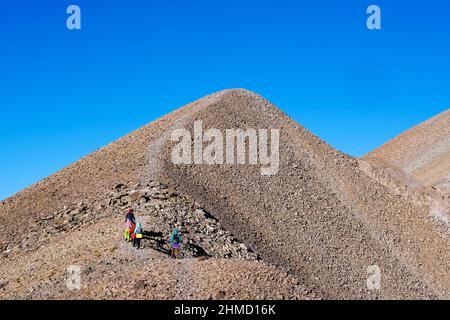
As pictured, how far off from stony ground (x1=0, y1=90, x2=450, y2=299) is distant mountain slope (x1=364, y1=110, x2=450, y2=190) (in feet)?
77.0

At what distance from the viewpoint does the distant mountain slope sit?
Answer: 63.6 m

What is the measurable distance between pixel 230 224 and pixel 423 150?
156ft

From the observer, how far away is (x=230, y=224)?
30391 millimetres

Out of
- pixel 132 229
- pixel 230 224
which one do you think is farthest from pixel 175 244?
pixel 230 224

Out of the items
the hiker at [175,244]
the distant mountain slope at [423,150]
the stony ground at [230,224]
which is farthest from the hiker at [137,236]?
the distant mountain slope at [423,150]

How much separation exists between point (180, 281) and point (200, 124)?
20038mm

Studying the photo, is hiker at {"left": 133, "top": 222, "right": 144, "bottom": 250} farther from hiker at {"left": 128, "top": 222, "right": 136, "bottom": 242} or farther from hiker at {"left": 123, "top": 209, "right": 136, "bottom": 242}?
hiker at {"left": 123, "top": 209, "right": 136, "bottom": 242}

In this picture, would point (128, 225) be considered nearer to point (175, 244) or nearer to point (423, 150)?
point (175, 244)

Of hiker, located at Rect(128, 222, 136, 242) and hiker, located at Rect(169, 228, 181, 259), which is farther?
hiker, located at Rect(128, 222, 136, 242)

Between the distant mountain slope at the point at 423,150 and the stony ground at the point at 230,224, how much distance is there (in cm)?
2346

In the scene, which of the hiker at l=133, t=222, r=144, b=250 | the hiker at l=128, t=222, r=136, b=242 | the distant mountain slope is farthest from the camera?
the distant mountain slope

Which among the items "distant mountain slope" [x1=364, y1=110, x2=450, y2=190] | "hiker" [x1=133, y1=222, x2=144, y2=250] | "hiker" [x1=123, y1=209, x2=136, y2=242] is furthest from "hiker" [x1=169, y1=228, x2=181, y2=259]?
"distant mountain slope" [x1=364, y1=110, x2=450, y2=190]

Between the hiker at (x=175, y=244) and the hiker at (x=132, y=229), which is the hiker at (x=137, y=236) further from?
the hiker at (x=175, y=244)

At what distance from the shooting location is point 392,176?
41.2 m
